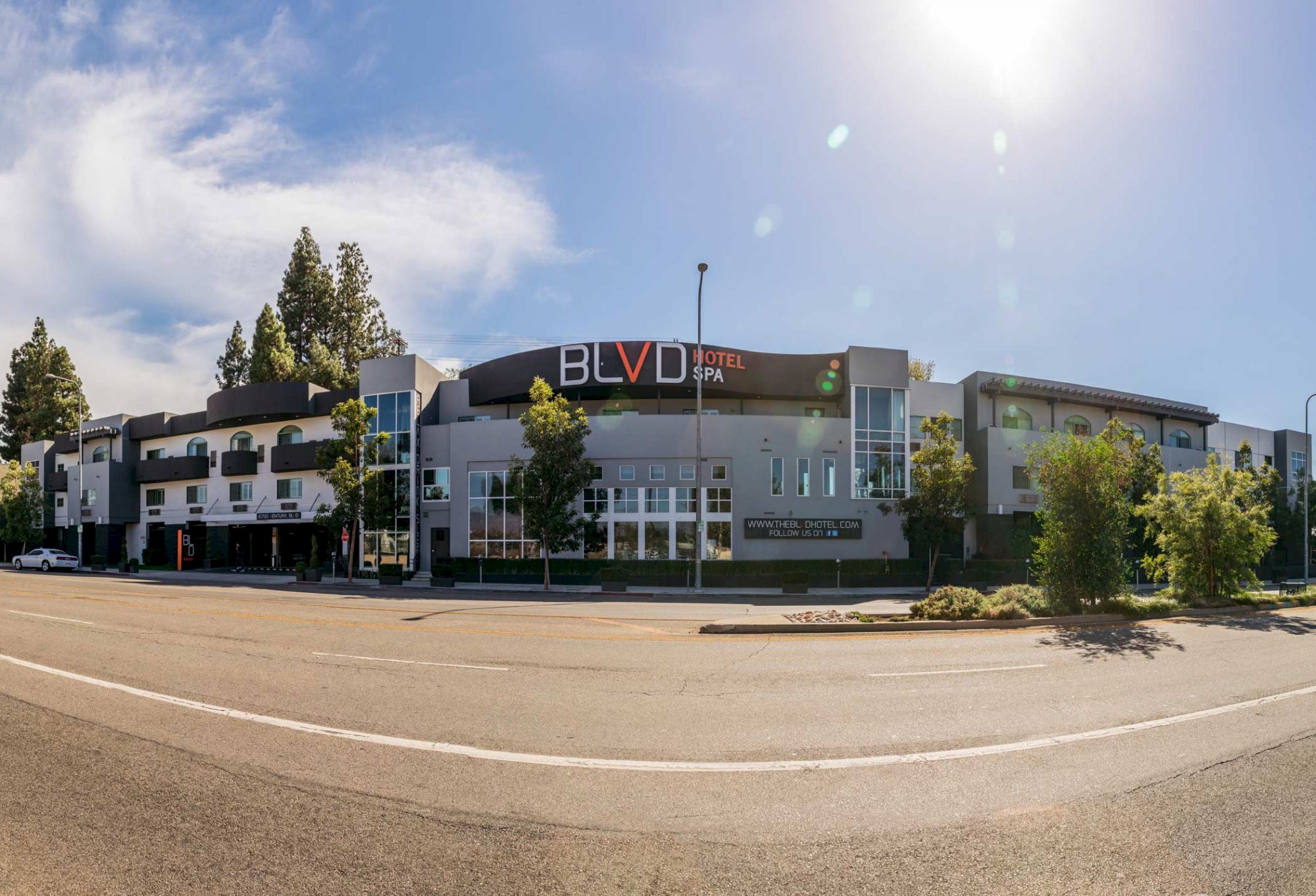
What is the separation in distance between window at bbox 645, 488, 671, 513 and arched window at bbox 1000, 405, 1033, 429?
2333 cm

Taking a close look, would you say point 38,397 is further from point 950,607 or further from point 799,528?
point 950,607

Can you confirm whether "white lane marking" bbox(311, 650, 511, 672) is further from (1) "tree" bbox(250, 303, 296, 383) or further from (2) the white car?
(1) "tree" bbox(250, 303, 296, 383)

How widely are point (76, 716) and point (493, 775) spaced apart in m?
5.89

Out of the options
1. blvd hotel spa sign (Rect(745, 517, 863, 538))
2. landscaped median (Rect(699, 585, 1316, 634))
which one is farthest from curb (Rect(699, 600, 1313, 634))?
blvd hotel spa sign (Rect(745, 517, 863, 538))

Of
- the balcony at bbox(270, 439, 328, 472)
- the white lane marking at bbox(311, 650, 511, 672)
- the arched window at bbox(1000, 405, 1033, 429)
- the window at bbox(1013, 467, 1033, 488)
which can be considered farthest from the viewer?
the arched window at bbox(1000, 405, 1033, 429)

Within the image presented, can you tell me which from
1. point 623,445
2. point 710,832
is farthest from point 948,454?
→ point 710,832

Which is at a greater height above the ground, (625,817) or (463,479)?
(463,479)

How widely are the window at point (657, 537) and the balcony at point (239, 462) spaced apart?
2892cm

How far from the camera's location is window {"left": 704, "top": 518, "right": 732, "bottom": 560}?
3712 cm

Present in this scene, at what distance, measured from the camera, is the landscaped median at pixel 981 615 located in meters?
16.5

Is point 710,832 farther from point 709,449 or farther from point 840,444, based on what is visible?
point 840,444

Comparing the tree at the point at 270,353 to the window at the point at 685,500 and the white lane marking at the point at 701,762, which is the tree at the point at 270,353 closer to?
the window at the point at 685,500

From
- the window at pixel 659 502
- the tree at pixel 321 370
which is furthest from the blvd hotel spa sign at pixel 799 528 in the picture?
the tree at pixel 321 370

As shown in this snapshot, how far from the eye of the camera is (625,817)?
525 centimetres
